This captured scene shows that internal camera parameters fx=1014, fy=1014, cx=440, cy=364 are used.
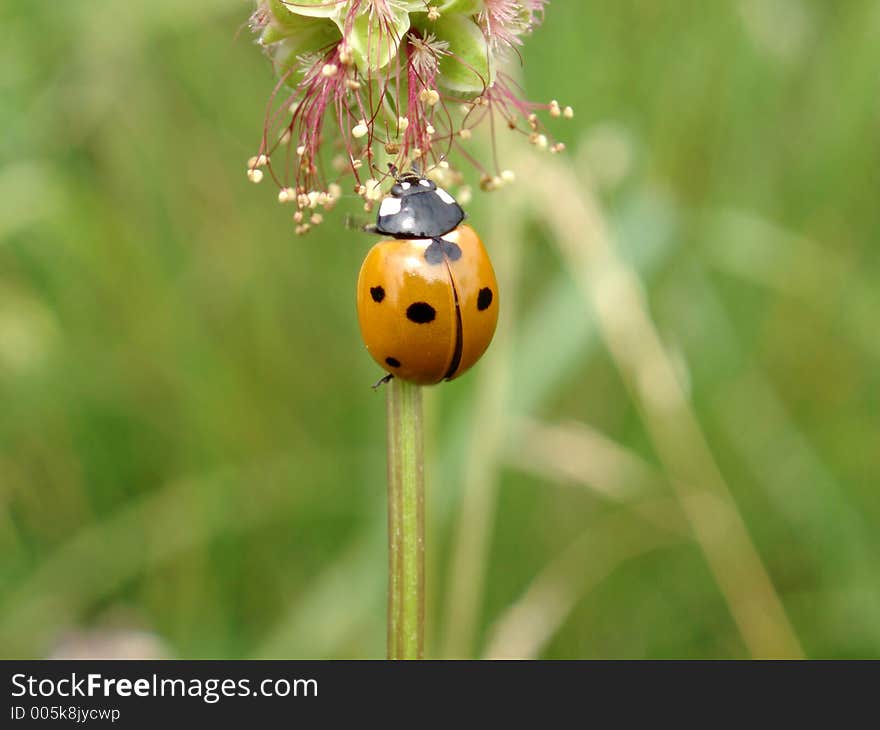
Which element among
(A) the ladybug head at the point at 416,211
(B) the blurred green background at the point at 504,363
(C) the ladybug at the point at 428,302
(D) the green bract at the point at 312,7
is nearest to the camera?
(D) the green bract at the point at 312,7

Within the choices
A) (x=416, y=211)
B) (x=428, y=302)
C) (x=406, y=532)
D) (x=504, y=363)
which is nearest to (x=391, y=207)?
(x=416, y=211)

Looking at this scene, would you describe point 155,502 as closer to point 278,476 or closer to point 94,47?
point 278,476

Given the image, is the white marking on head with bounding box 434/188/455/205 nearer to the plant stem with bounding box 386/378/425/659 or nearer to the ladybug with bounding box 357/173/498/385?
the ladybug with bounding box 357/173/498/385

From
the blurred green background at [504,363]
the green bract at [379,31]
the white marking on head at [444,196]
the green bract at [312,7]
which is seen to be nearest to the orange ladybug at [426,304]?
the white marking on head at [444,196]

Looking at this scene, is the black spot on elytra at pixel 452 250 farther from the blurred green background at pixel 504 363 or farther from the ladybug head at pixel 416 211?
the blurred green background at pixel 504 363

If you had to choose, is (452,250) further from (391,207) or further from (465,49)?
(465,49)

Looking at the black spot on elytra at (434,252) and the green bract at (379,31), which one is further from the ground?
the green bract at (379,31)

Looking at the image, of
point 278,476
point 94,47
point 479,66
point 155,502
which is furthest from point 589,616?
point 94,47
